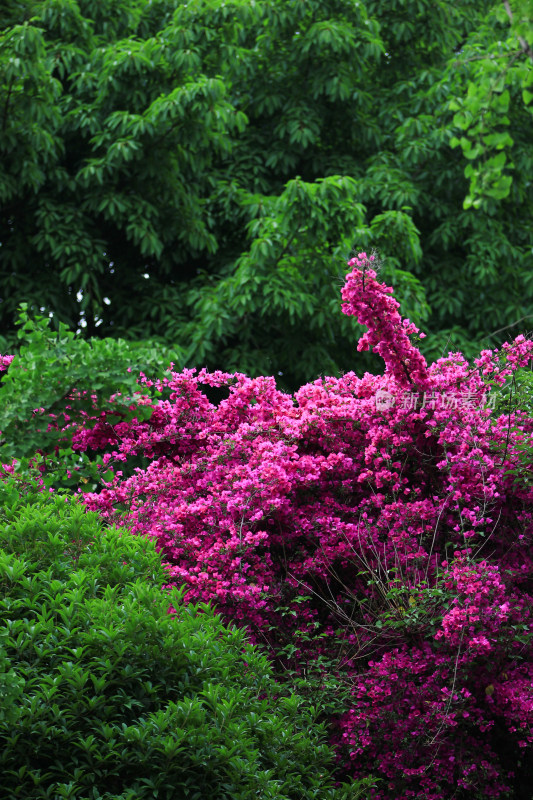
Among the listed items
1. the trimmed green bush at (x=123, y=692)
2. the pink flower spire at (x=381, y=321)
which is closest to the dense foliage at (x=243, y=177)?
the pink flower spire at (x=381, y=321)

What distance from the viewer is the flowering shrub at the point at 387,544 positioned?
13.8ft

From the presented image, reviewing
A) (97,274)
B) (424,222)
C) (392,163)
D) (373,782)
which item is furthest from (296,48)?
(373,782)

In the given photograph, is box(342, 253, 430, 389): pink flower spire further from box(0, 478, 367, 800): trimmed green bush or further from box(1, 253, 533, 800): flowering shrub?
box(0, 478, 367, 800): trimmed green bush

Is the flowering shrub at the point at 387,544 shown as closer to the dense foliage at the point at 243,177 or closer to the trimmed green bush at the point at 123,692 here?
the trimmed green bush at the point at 123,692

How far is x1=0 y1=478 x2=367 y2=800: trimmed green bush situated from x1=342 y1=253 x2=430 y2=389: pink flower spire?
5.56ft

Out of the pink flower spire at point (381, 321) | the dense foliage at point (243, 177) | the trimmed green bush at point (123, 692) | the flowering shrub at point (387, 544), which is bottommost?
the trimmed green bush at point (123, 692)

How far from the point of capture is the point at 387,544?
15.7ft

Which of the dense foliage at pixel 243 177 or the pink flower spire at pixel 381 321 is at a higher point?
the dense foliage at pixel 243 177

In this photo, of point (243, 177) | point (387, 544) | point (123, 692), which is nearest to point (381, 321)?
point (387, 544)

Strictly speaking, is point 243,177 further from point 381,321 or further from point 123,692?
point 123,692

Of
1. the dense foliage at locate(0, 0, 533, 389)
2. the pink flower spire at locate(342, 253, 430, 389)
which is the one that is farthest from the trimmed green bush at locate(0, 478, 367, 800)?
the dense foliage at locate(0, 0, 533, 389)

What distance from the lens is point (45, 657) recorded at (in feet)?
10.1

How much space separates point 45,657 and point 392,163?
951 cm

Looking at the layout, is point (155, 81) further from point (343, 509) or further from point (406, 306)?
point (343, 509)
